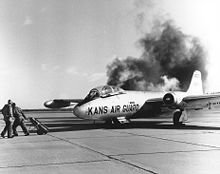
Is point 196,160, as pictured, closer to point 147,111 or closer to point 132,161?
point 132,161

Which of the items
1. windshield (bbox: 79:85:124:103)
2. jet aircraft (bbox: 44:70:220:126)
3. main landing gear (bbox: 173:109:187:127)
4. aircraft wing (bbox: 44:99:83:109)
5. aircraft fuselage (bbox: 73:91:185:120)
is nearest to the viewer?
aircraft fuselage (bbox: 73:91:185:120)

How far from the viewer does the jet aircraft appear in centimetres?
1766

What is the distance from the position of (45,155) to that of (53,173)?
255cm

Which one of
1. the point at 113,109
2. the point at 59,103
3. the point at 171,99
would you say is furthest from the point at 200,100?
the point at 59,103

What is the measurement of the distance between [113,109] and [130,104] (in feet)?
4.92

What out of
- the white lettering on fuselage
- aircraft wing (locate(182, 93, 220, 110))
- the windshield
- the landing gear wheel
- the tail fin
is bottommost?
the landing gear wheel

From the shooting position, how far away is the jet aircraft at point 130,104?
17.7 meters

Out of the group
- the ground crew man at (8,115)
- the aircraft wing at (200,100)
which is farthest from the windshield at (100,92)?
the aircraft wing at (200,100)

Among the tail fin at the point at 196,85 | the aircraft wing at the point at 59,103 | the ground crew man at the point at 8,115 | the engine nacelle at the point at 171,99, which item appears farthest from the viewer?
the aircraft wing at the point at 59,103

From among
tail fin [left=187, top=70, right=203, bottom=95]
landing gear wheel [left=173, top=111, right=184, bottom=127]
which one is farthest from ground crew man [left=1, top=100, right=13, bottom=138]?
tail fin [left=187, top=70, right=203, bottom=95]

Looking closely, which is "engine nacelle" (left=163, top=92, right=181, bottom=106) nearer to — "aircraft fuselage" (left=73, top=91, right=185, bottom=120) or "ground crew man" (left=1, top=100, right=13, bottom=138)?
"aircraft fuselage" (left=73, top=91, right=185, bottom=120)

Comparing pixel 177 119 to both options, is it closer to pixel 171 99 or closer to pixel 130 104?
pixel 171 99

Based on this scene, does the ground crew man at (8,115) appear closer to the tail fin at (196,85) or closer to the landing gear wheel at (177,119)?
the landing gear wheel at (177,119)

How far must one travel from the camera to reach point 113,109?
1842 cm
